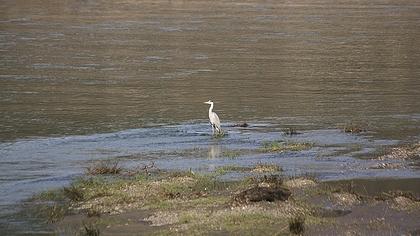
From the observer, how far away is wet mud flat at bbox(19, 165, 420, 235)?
14.0 m

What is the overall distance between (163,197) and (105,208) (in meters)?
1.20

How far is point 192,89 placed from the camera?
113 feet

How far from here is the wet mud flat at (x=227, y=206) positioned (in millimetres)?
13984

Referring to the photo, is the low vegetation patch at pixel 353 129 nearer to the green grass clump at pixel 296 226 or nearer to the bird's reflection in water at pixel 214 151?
the bird's reflection in water at pixel 214 151

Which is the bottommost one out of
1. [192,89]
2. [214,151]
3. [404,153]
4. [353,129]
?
[192,89]

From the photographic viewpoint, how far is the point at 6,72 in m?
39.6

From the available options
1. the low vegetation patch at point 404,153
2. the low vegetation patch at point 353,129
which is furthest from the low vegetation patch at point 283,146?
the low vegetation patch at point 353,129

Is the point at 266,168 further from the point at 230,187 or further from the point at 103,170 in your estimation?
the point at 103,170

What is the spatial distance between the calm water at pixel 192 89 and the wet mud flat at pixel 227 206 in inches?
49.6

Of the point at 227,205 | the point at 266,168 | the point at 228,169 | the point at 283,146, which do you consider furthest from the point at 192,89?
the point at 227,205

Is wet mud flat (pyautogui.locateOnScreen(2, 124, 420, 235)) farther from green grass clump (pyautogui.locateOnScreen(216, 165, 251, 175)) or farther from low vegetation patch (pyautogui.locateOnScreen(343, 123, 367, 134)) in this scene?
low vegetation patch (pyautogui.locateOnScreen(343, 123, 367, 134))

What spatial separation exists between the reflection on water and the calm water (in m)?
0.08

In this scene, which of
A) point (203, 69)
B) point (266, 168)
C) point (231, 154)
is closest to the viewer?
point (266, 168)

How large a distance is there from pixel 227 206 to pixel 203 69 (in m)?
25.7
